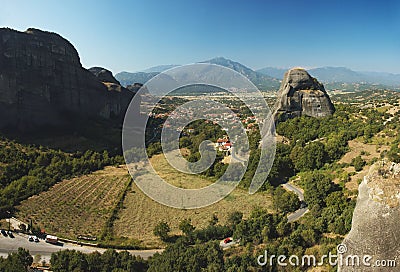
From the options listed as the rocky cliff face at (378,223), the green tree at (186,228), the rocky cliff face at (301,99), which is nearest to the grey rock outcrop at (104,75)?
the rocky cliff face at (301,99)

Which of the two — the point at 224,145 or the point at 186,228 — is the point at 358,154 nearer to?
the point at 224,145

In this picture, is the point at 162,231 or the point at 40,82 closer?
the point at 162,231

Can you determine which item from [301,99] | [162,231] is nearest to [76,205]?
[162,231]

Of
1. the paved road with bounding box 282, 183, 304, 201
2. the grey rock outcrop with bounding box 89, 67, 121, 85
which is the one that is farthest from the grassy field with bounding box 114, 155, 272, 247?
the grey rock outcrop with bounding box 89, 67, 121, 85

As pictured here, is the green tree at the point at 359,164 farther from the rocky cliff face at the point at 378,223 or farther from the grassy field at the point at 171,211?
the rocky cliff face at the point at 378,223

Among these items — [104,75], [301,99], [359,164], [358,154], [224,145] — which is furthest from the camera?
[104,75]

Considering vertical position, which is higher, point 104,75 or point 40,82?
point 104,75

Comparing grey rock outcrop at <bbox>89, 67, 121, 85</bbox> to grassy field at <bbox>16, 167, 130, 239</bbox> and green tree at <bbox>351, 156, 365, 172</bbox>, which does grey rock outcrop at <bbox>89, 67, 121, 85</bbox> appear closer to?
grassy field at <bbox>16, 167, 130, 239</bbox>
